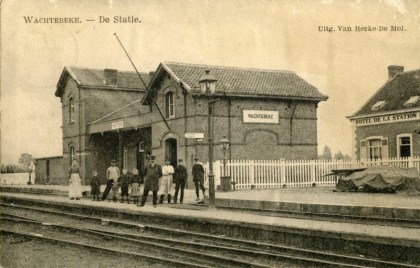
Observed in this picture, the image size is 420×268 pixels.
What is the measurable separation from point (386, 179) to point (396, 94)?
38.4 feet

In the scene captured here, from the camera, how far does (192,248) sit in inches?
403

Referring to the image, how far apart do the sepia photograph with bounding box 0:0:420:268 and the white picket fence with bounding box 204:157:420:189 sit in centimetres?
6

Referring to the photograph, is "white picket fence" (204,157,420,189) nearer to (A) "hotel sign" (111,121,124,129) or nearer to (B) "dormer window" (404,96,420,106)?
(B) "dormer window" (404,96,420,106)

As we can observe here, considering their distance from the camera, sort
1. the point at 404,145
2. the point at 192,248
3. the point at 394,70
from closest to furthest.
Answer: the point at 192,248 → the point at 404,145 → the point at 394,70

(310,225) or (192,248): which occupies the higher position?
(310,225)

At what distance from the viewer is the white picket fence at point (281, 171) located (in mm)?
22156

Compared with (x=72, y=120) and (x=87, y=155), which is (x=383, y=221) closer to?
(x=87, y=155)

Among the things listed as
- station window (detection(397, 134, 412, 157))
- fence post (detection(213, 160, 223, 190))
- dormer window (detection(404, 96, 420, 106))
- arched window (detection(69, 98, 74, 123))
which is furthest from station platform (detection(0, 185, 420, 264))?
arched window (detection(69, 98, 74, 123))

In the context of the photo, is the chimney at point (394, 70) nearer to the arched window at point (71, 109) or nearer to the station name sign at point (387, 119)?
the station name sign at point (387, 119)

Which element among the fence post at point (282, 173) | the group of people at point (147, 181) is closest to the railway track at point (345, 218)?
the group of people at point (147, 181)

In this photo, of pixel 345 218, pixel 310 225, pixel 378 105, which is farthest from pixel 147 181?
pixel 378 105

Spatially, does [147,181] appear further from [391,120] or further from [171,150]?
[391,120]

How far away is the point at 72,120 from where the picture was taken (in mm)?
35344

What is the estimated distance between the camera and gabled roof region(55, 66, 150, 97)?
33.8m
